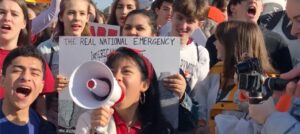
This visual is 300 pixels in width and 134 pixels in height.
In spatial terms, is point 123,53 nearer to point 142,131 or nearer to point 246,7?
point 142,131

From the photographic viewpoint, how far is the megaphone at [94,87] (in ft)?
10.5

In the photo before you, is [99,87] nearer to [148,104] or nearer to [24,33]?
[148,104]

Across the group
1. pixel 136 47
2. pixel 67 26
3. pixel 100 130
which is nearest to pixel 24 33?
pixel 67 26

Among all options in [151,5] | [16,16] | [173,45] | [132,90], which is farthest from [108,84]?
[151,5]

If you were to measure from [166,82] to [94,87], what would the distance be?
834mm

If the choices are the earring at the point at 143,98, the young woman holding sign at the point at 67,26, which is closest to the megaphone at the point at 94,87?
the earring at the point at 143,98

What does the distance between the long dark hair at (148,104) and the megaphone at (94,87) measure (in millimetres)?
387

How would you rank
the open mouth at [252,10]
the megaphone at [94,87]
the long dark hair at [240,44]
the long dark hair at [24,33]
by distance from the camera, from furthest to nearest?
1. the open mouth at [252,10]
2. the long dark hair at [24,33]
3. the long dark hair at [240,44]
4. the megaphone at [94,87]

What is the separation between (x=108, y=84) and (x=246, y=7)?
9.05ft

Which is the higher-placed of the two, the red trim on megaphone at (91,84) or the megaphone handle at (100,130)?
the red trim on megaphone at (91,84)

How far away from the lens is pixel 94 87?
3197 millimetres

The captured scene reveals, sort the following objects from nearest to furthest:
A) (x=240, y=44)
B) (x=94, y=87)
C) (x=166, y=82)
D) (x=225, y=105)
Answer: (x=94, y=87) → (x=166, y=82) → (x=225, y=105) → (x=240, y=44)

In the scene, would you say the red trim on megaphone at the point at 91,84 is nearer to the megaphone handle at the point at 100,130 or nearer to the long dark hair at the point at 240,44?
the megaphone handle at the point at 100,130

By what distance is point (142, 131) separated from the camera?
366 centimetres
